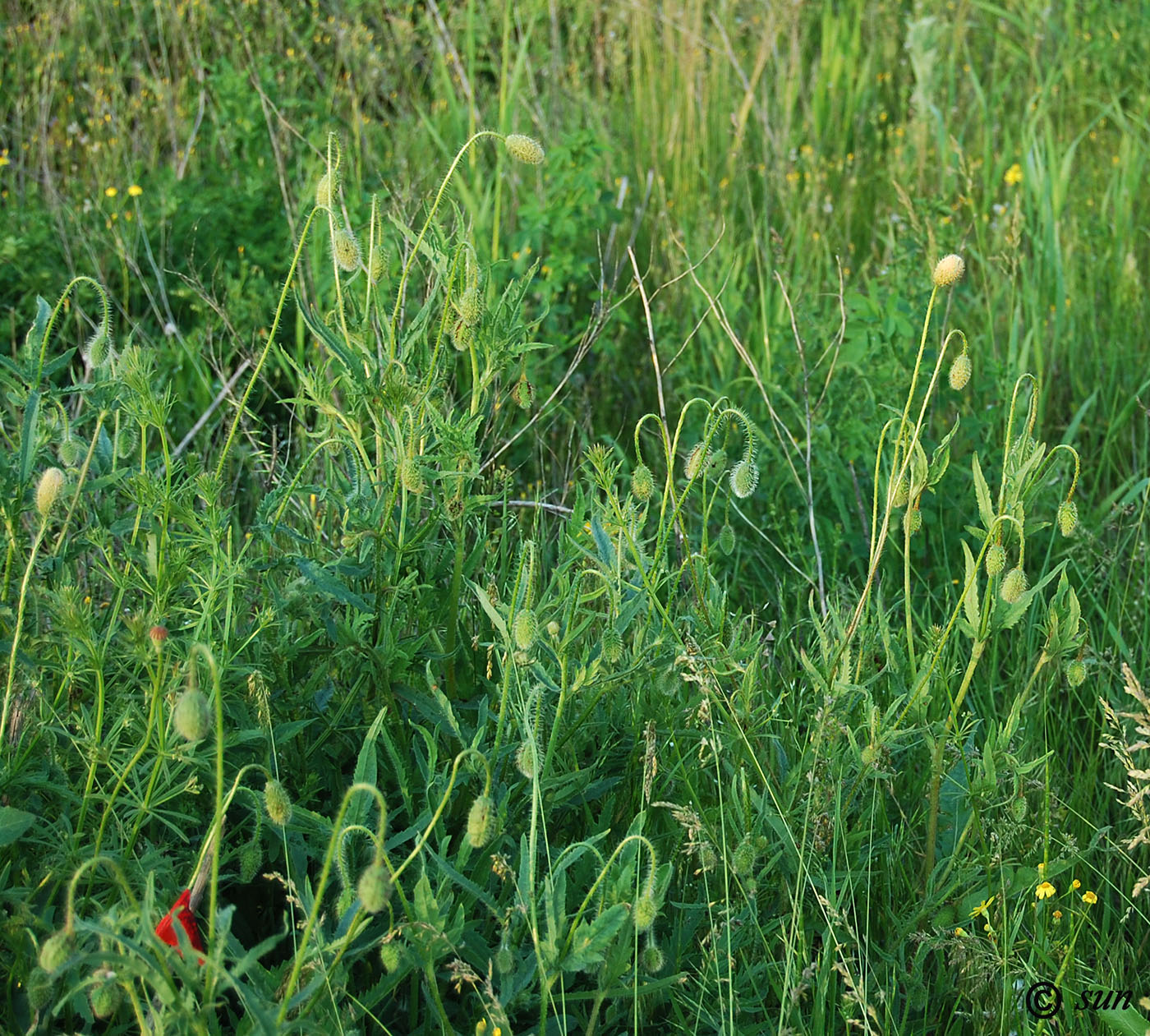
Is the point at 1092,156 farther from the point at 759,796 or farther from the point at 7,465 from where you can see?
the point at 7,465

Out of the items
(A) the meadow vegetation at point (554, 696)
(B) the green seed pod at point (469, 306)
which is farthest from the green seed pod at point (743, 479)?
(B) the green seed pod at point (469, 306)

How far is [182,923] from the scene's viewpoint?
3.95 feet

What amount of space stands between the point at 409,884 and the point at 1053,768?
96 centimetres

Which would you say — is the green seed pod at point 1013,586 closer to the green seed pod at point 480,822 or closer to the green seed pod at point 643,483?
the green seed pod at point 643,483

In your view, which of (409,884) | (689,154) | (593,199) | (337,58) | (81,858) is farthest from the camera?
(337,58)

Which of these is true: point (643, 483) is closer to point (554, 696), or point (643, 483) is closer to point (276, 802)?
point (554, 696)

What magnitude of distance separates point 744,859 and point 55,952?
716 millimetres

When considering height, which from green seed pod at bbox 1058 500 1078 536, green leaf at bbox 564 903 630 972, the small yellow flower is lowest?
the small yellow flower

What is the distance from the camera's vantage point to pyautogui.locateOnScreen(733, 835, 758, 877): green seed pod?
56.1 inches

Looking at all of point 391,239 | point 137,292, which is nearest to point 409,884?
point 391,239

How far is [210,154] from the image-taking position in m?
3.84

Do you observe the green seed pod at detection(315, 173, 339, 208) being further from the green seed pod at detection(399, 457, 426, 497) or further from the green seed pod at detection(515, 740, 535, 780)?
the green seed pod at detection(515, 740, 535, 780)

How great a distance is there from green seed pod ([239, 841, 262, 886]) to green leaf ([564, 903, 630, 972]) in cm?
35

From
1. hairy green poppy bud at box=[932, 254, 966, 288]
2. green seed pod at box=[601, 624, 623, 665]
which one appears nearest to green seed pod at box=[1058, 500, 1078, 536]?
hairy green poppy bud at box=[932, 254, 966, 288]
